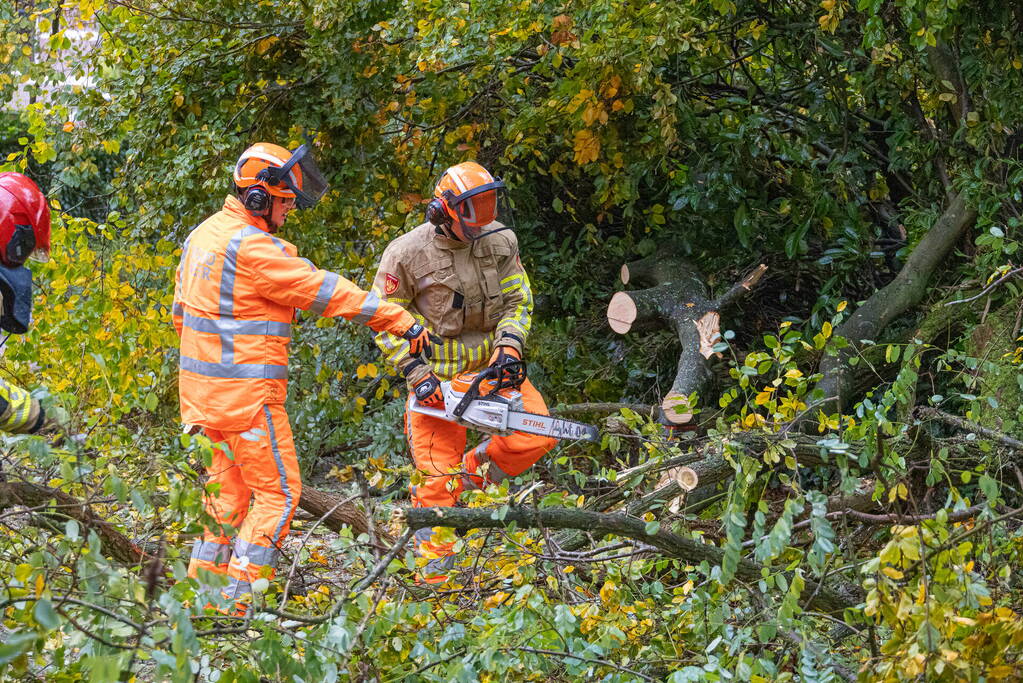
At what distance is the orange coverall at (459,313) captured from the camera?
4.89m

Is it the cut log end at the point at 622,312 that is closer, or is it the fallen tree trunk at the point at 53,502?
the fallen tree trunk at the point at 53,502

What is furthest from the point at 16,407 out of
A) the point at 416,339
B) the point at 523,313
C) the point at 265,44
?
the point at 265,44

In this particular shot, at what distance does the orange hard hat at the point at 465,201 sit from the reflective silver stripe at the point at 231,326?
88 centimetres

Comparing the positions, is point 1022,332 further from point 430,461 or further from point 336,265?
point 336,265

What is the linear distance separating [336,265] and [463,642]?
4323mm

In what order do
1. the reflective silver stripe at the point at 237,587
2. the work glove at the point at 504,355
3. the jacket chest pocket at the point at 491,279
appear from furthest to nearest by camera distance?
the jacket chest pocket at the point at 491,279, the work glove at the point at 504,355, the reflective silver stripe at the point at 237,587

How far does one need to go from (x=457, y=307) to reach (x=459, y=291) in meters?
0.07

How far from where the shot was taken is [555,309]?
670 cm

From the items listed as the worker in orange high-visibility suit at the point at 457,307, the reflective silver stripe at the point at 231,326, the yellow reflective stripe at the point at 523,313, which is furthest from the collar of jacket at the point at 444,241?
the reflective silver stripe at the point at 231,326

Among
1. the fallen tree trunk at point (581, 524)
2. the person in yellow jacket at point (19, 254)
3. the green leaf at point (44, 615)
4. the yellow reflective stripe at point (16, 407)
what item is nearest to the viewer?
the green leaf at point (44, 615)

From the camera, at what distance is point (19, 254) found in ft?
11.4

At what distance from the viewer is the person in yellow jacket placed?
3.35m

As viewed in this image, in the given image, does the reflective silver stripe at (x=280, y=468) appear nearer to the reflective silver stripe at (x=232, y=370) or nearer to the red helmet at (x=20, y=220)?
the reflective silver stripe at (x=232, y=370)

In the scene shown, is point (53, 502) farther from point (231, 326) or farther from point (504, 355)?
point (504, 355)
